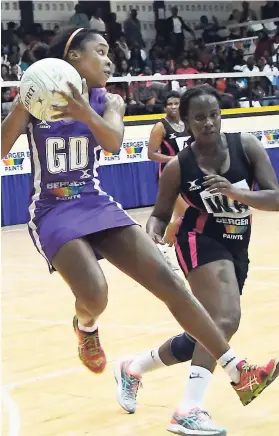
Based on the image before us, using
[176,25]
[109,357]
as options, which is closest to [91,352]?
[109,357]

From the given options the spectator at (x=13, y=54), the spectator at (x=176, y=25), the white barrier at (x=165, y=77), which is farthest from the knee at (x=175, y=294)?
the spectator at (x=176, y=25)

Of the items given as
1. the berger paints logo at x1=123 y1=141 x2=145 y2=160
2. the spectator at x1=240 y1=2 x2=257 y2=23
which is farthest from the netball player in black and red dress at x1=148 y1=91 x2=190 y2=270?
the spectator at x1=240 y1=2 x2=257 y2=23

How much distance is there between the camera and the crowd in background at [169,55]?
14.8 metres

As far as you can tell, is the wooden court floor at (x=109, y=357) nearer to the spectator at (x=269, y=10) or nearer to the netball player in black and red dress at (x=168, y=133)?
the netball player in black and red dress at (x=168, y=133)

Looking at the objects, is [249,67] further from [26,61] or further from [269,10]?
[26,61]

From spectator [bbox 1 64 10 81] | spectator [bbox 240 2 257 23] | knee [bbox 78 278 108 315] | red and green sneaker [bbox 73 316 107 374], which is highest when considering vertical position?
spectator [bbox 240 2 257 23]

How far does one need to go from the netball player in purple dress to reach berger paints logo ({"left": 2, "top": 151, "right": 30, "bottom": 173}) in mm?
8545

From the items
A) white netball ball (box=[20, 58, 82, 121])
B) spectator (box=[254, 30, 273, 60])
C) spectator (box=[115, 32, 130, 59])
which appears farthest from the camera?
spectator (box=[254, 30, 273, 60])

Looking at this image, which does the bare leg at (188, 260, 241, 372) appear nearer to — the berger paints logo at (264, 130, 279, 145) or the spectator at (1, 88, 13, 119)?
the spectator at (1, 88, 13, 119)

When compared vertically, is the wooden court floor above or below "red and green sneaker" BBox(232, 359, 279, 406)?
below

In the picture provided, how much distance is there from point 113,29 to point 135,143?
5849 mm

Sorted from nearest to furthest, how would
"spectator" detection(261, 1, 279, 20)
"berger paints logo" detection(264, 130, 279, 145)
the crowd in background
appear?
the crowd in background < "berger paints logo" detection(264, 130, 279, 145) < "spectator" detection(261, 1, 279, 20)

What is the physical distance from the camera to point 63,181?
A: 3.86 meters

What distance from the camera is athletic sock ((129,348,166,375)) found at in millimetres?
4156
